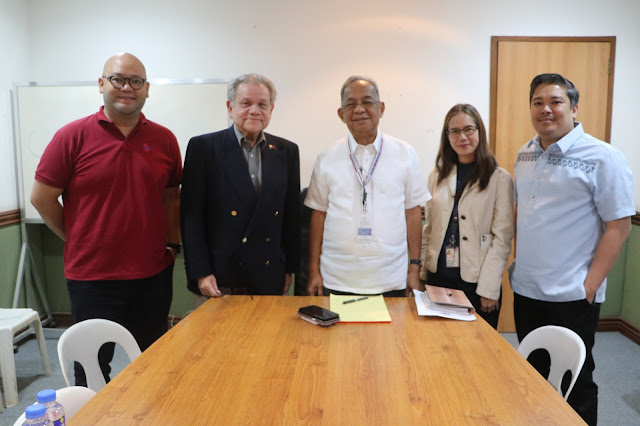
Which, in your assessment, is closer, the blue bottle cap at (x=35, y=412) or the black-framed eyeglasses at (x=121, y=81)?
the blue bottle cap at (x=35, y=412)

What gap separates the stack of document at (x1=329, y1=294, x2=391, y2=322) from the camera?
175 cm

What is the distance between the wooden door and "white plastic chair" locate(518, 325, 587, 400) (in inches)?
95.7

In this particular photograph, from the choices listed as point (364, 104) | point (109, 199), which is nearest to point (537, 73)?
point (364, 104)

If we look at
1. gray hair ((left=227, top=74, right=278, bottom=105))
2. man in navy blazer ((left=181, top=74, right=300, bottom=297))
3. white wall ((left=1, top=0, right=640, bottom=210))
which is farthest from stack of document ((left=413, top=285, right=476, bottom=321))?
white wall ((left=1, top=0, right=640, bottom=210))

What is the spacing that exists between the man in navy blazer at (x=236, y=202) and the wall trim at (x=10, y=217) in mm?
2265

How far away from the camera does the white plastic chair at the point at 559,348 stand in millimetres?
1497

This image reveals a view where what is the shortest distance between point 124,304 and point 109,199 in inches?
18.7

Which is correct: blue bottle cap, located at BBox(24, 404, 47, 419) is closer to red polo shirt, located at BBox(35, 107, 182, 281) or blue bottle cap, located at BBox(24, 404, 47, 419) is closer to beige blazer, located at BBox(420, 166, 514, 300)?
red polo shirt, located at BBox(35, 107, 182, 281)

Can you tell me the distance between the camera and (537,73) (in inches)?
147

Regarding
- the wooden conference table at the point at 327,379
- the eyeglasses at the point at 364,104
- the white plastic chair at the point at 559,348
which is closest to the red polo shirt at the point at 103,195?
the wooden conference table at the point at 327,379

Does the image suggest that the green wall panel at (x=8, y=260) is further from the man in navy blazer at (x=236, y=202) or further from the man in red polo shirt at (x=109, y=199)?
the man in navy blazer at (x=236, y=202)

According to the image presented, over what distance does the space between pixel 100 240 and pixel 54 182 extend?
0.31 m

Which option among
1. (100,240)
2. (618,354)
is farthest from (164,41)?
(618,354)

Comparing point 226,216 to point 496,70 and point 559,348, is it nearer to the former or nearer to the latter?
point 559,348
